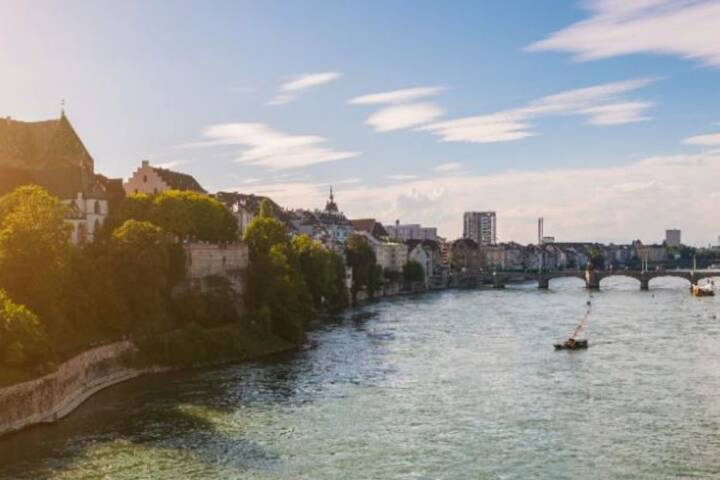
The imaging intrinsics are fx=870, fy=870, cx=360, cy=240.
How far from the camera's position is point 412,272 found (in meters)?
163

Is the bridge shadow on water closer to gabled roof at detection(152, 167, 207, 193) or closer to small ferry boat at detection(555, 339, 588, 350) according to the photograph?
small ferry boat at detection(555, 339, 588, 350)

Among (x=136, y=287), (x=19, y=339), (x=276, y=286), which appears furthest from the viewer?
(x=276, y=286)

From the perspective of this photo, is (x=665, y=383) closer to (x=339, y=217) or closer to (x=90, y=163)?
(x=90, y=163)

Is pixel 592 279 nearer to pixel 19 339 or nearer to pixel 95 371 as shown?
pixel 95 371

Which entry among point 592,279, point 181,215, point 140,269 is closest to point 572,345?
point 181,215

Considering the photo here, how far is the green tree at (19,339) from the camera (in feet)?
127

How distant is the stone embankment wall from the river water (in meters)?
0.76

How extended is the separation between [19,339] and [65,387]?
13.0 feet

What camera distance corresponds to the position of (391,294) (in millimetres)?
147750

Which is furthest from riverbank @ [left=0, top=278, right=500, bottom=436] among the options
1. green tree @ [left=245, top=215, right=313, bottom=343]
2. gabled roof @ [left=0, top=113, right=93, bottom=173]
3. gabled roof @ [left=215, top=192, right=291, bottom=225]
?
gabled roof @ [left=215, top=192, right=291, bottom=225]

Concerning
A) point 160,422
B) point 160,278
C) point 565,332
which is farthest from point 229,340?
point 565,332

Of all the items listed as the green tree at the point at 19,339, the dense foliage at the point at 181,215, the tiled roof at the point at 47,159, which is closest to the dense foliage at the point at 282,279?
the dense foliage at the point at 181,215

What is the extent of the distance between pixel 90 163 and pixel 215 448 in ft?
154

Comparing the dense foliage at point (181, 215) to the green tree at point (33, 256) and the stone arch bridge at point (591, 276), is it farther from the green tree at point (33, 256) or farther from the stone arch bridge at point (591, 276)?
the stone arch bridge at point (591, 276)
